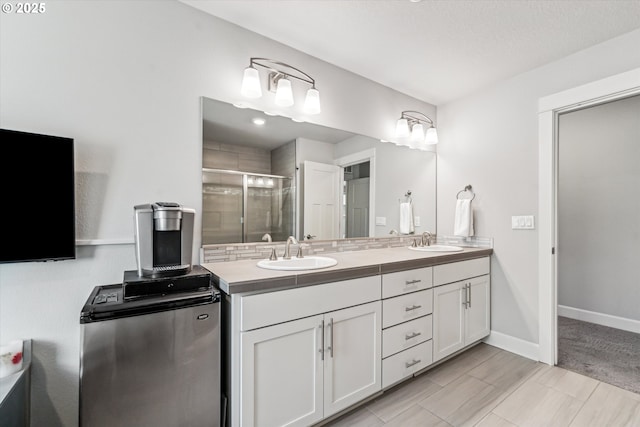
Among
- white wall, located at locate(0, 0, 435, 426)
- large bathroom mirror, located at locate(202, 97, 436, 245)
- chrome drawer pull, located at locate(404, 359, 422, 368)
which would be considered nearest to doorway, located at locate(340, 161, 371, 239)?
large bathroom mirror, located at locate(202, 97, 436, 245)

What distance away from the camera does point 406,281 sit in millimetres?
1899

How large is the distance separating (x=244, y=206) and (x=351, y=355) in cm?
113

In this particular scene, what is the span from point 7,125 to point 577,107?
349 cm

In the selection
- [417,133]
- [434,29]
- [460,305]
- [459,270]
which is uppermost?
[434,29]

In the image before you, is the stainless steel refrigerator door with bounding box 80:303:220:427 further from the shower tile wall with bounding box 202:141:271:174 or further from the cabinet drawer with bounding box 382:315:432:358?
the cabinet drawer with bounding box 382:315:432:358

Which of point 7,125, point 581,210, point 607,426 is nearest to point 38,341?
point 7,125

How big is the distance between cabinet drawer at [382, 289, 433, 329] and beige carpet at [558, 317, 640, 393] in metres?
1.31

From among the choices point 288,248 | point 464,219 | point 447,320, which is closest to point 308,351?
point 288,248

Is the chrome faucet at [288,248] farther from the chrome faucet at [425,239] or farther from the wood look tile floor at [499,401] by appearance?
the chrome faucet at [425,239]

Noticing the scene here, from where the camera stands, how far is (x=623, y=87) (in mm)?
1921

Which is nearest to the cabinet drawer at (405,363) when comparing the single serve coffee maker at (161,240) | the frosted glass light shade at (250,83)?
the single serve coffee maker at (161,240)

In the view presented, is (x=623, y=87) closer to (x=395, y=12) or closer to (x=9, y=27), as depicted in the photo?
(x=395, y=12)

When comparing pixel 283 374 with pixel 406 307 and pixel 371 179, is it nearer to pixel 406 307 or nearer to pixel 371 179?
pixel 406 307

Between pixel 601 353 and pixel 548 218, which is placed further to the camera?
pixel 601 353
